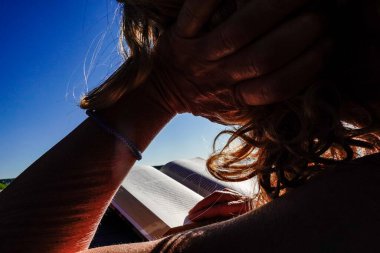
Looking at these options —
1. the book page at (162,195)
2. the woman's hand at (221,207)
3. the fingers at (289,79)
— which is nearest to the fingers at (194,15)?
the fingers at (289,79)

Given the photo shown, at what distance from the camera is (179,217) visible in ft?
4.79

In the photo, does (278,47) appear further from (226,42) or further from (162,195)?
(162,195)

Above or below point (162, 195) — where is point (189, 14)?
above

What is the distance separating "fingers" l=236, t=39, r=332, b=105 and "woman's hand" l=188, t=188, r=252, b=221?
52 centimetres

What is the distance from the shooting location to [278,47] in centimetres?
50

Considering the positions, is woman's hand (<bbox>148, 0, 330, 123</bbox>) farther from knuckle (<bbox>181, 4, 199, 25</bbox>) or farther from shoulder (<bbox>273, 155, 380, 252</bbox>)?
shoulder (<bbox>273, 155, 380, 252</bbox>)

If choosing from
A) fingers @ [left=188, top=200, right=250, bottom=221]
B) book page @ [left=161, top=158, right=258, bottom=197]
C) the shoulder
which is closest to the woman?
the shoulder

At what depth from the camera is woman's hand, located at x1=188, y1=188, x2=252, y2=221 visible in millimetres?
1047

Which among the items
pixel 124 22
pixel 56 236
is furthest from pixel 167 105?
pixel 56 236

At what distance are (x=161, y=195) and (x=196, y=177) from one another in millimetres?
386

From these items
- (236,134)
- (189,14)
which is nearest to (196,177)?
(236,134)

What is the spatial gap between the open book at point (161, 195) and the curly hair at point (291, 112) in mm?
347

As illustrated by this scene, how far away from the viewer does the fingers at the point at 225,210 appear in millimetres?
1046

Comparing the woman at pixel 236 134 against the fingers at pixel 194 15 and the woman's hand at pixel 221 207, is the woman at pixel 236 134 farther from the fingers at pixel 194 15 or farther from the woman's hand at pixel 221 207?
the woman's hand at pixel 221 207
